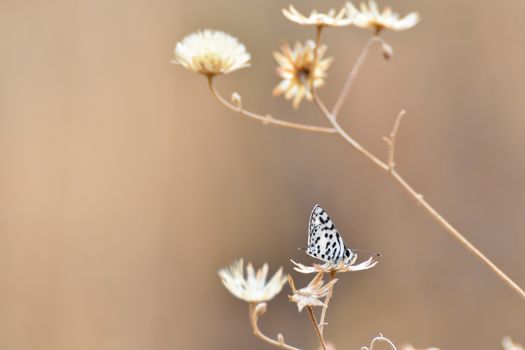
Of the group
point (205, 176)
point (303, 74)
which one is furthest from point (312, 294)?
point (205, 176)

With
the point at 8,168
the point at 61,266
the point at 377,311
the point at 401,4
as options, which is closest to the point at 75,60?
the point at 8,168

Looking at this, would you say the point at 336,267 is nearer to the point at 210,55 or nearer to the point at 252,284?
the point at 252,284

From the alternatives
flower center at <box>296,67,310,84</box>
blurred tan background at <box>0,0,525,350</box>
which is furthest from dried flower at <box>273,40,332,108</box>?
blurred tan background at <box>0,0,525,350</box>

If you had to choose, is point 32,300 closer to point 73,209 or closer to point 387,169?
point 73,209

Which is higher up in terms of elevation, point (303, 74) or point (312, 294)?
point (303, 74)

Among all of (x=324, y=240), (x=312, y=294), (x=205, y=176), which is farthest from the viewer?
(x=205, y=176)
